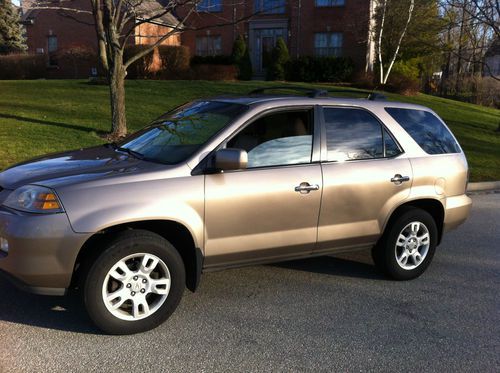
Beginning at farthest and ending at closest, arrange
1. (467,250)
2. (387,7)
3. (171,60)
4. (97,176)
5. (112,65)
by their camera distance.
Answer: (387,7)
(171,60)
(112,65)
(467,250)
(97,176)

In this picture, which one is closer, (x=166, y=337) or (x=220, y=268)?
(x=166, y=337)

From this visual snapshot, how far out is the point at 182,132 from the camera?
4297mm

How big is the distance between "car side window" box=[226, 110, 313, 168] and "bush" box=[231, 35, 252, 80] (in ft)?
73.6

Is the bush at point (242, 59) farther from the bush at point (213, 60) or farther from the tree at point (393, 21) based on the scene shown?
the tree at point (393, 21)

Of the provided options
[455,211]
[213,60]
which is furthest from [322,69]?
[455,211]

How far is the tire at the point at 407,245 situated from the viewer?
15.5 feet

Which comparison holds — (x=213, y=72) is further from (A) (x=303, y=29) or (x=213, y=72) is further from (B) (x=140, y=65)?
(A) (x=303, y=29)

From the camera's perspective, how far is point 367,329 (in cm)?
384

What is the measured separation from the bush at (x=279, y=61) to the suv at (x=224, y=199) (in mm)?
21497

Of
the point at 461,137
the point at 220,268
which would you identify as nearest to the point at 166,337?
the point at 220,268

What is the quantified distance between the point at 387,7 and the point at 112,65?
19.4m

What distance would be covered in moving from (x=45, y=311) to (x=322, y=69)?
78.8 feet

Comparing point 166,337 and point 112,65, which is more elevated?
point 112,65

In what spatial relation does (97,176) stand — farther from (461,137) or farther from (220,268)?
(461,137)
